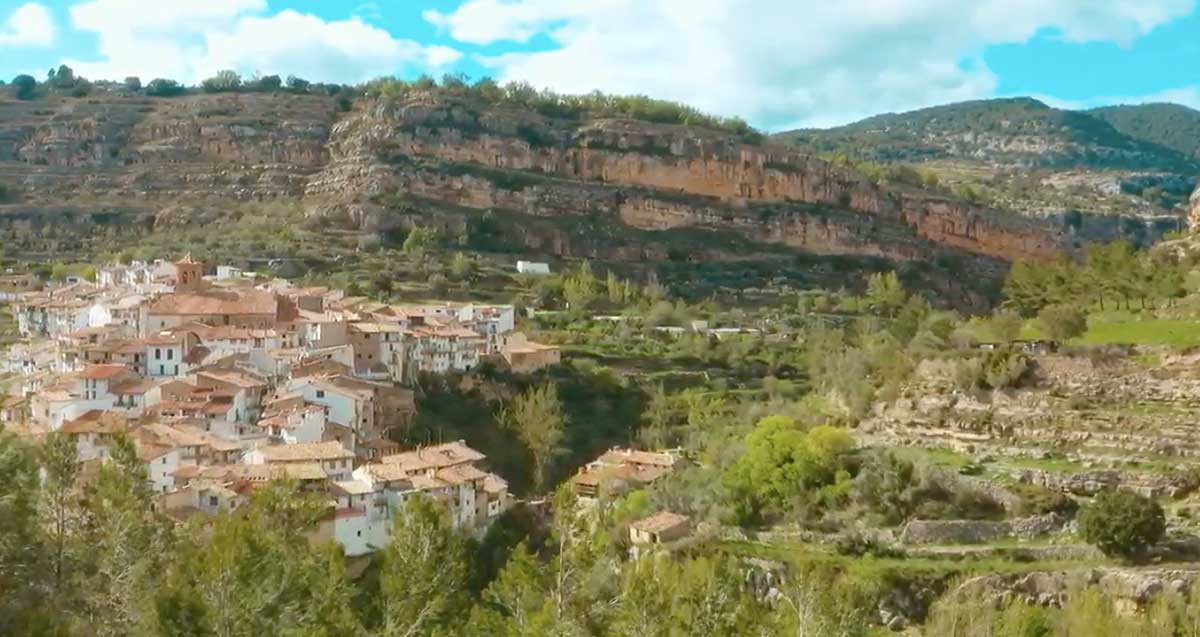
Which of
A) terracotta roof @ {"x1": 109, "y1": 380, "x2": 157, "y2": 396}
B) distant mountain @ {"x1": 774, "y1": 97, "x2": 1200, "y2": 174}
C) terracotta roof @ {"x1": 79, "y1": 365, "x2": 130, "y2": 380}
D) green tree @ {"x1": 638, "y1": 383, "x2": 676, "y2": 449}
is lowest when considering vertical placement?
green tree @ {"x1": 638, "y1": 383, "x2": 676, "y2": 449}

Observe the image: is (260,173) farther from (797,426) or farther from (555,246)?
(797,426)

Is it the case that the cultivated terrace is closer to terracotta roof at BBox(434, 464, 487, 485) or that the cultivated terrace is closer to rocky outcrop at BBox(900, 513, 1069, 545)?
rocky outcrop at BBox(900, 513, 1069, 545)

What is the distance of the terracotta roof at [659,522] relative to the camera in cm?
2387

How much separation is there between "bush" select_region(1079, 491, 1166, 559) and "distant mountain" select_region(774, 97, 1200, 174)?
105 meters

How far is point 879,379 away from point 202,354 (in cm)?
2090

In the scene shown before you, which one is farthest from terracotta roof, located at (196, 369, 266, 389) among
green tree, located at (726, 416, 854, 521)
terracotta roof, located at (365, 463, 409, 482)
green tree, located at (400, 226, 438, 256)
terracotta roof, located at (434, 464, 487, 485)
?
green tree, located at (400, 226, 438, 256)

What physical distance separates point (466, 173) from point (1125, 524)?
63934mm

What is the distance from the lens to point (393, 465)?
30.2 m

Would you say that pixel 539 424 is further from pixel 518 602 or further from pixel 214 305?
pixel 518 602

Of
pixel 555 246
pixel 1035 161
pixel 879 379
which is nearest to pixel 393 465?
pixel 879 379

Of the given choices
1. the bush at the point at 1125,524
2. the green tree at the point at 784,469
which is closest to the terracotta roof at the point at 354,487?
the green tree at the point at 784,469

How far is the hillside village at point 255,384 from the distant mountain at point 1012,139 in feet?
278

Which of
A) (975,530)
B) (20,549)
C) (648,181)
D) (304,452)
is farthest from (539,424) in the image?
(648,181)

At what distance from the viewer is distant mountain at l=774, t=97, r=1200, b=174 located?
12988 cm
